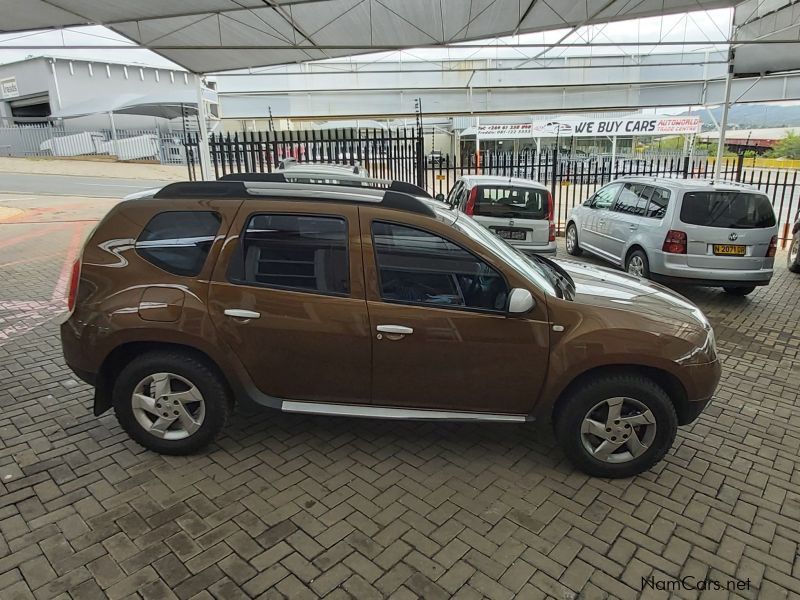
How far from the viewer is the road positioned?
20.0 m

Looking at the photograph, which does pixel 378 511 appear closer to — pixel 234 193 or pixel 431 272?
pixel 431 272

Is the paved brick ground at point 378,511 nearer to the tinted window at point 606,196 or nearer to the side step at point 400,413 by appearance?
the side step at point 400,413

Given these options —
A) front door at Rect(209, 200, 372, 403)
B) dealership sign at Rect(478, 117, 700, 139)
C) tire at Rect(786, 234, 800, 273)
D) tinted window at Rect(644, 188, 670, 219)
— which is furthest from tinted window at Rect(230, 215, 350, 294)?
dealership sign at Rect(478, 117, 700, 139)

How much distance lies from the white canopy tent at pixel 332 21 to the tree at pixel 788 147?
13033mm

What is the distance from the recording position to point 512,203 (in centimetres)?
828

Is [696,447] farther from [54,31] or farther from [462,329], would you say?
[54,31]

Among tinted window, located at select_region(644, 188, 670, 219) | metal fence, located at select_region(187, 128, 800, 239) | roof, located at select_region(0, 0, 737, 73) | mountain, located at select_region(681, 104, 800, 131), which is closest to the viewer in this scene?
tinted window, located at select_region(644, 188, 670, 219)

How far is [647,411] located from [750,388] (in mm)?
2166

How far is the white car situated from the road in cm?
1434

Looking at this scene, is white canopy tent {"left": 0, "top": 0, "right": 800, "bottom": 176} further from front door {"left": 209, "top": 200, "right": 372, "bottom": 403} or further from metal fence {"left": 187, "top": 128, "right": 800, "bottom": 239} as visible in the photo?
front door {"left": 209, "top": 200, "right": 372, "bottom": 403}

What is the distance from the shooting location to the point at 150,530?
2.88m

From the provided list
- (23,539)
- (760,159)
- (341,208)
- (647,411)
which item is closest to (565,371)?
(647,411)

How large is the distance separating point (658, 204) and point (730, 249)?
1095 millimetres

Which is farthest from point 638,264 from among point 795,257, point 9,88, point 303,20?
point 9,88
